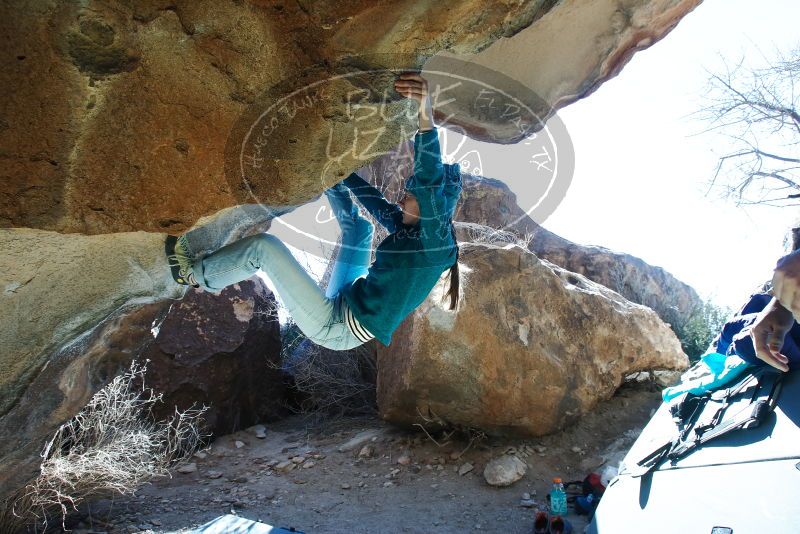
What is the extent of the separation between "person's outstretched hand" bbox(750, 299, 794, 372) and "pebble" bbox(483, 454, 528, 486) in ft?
10.5

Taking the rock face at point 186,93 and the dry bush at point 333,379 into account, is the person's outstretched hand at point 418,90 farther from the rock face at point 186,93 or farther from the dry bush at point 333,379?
the dry bush at point 333,379

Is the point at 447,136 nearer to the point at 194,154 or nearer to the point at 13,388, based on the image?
the point at 194,154

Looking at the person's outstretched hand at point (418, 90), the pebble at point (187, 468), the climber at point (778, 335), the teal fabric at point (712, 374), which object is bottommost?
the pebble at point (187, 468)

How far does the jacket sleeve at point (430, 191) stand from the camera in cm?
230

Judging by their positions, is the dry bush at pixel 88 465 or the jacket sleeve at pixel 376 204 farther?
the dry bush at pixel 88 465

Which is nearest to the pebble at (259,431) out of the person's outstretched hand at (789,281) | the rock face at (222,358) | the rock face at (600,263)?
the rock face at (222,358)

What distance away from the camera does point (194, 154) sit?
233 cm

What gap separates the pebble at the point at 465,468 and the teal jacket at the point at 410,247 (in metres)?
3.19

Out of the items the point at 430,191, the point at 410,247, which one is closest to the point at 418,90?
the point at 430,191

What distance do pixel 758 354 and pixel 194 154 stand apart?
8.14 ft

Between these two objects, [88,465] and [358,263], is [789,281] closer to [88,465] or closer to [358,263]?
[358,263]

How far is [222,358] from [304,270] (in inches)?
180

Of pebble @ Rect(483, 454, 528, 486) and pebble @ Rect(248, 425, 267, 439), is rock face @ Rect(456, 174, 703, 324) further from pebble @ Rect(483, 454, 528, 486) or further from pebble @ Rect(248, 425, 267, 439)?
pebble @ Rect(248, 425, 267, 439)

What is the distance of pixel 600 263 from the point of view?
9422 mm
